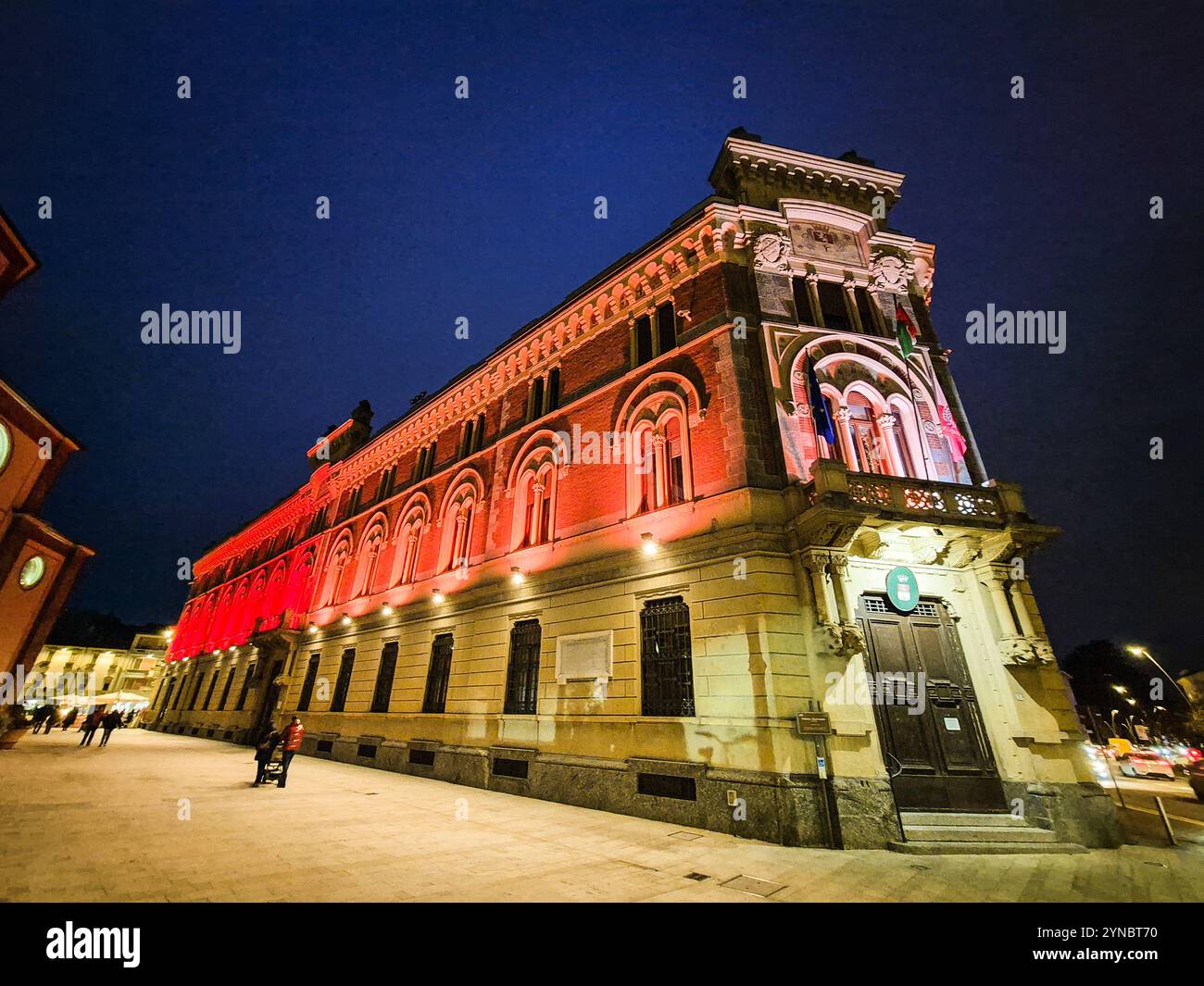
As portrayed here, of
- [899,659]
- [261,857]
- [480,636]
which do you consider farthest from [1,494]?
[899,659]

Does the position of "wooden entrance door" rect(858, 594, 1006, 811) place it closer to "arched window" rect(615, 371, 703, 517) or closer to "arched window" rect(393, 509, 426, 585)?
"arched window" rect(615, 371, 703, 517)

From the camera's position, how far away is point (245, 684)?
2884cm

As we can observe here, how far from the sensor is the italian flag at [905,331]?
1386cm

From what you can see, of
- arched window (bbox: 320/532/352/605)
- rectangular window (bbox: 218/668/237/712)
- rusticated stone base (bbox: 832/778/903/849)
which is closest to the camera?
rusticated stone base (bbox: 832/778/903/849)

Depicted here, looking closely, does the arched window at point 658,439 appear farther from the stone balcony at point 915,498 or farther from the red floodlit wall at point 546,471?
the stone balcony at point 915,498

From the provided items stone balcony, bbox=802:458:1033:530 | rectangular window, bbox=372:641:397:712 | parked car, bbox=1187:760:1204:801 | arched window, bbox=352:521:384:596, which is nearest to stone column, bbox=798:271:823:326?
stone balcony, bbox=802:458:1033:530

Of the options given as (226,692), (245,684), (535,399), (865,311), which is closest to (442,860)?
(535,399)

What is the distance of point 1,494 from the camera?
15.3 m

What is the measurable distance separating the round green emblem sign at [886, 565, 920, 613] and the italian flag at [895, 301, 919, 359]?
6729 millimetres

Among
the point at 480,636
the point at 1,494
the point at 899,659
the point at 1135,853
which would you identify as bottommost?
the point at 1135,853

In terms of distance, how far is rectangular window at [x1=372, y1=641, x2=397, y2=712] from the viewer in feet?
63.1
